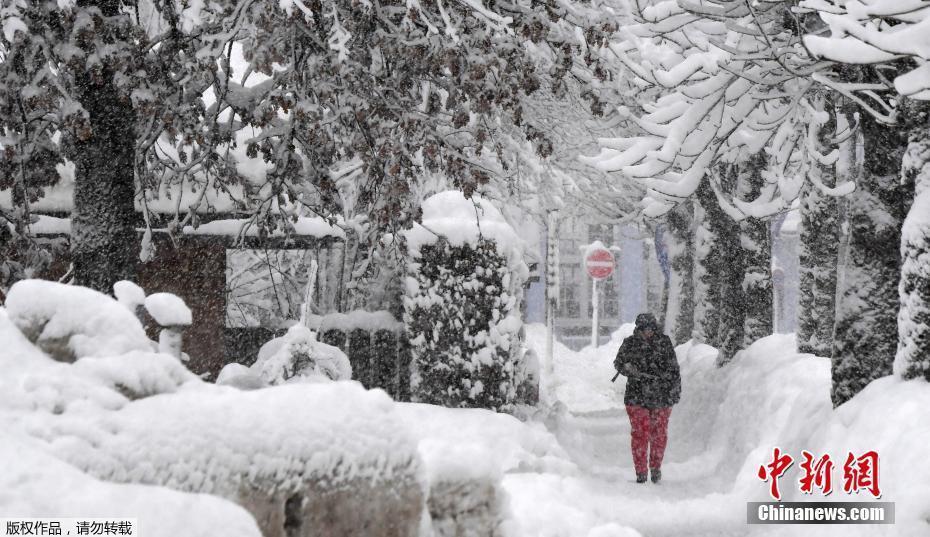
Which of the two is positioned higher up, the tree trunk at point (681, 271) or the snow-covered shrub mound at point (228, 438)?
the tree trunk at point (681, 271)

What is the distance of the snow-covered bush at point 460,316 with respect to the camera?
30.2 feet

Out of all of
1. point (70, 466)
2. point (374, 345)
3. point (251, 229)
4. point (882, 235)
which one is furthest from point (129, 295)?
point (251, 229)

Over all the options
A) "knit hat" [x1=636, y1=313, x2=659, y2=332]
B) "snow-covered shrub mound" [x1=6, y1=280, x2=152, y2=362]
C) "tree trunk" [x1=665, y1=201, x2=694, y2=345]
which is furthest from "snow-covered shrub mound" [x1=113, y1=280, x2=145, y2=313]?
"tree trunk" [x1=665, y1=201, x2=694, y2=345]

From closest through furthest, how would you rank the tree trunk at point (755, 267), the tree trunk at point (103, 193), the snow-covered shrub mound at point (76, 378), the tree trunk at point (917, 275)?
the snow-covered shrub mound at point (76, 378) < the tree trunk at point (917, 275) < the tree trunk at point (103, 193) < the tree trunk at point (755, 267)

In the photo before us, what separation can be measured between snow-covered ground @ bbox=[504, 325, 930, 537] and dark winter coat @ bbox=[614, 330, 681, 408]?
2.91ft

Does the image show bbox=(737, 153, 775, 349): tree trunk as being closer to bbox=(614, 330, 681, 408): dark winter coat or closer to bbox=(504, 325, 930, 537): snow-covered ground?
bbox=(504, 325, 930, 537): snow-covered ground

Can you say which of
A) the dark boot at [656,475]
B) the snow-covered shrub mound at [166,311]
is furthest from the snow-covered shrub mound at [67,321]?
the dark boot at [656,475]

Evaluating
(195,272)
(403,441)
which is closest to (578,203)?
(195,272)

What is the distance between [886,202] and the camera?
6711mm

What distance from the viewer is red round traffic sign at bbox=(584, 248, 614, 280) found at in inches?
850

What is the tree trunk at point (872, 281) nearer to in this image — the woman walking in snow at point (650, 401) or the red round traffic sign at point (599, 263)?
the woman walking in snow at point (650, 401)

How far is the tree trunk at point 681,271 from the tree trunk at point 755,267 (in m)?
4.91

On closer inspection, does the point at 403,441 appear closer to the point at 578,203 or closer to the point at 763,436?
the point at 763,436

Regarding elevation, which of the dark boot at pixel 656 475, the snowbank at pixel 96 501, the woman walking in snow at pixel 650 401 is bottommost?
the dark boot at pixel 656 475
